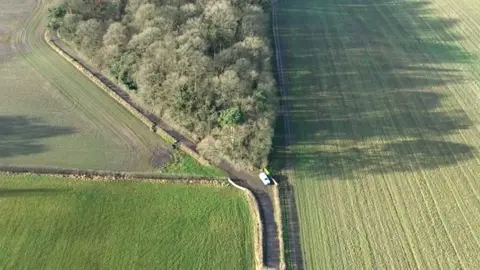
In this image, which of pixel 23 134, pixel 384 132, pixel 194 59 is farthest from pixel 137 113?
pixel 384 132

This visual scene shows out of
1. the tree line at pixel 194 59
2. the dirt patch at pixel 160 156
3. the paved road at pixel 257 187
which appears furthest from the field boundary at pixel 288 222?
the dirt patch at pixel 160 156

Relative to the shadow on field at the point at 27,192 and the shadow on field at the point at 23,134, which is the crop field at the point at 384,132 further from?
the shadow on field at the point at 23,134

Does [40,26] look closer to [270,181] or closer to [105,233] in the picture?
[105,233]

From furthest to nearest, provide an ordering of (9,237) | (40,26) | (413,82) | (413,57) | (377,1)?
(377,1) → (40,26) → (413,57) → (413,82) → (9,237)

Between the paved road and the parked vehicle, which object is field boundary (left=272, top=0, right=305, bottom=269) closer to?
the paved road

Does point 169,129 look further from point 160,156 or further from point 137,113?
point 137,113

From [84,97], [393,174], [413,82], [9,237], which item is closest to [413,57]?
[413,82]
